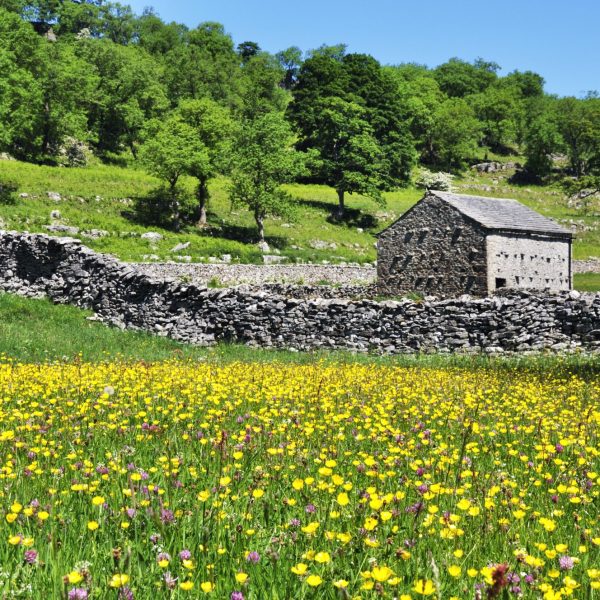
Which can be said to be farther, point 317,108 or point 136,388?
point 317,108

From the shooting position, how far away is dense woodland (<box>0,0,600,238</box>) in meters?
55.3

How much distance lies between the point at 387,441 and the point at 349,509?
2.33m

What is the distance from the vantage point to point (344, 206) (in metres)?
72.6

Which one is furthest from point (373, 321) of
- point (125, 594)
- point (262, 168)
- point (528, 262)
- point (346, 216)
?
point (346, 216)

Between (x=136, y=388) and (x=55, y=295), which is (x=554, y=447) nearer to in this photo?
(x=136, y=388)

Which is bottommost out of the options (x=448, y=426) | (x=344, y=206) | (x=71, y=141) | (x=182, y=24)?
(x=448, y=426)

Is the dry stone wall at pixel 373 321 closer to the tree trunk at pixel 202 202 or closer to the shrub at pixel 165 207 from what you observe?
the shrub at pixel 165 207

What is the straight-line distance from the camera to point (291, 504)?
3.80 m

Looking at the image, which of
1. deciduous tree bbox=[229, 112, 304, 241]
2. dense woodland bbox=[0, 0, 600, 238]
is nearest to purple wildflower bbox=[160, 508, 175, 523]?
dense woodland bbox=[0, 0, 600, 238]

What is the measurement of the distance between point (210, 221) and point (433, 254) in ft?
91.7

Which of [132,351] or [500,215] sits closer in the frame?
[132,351]

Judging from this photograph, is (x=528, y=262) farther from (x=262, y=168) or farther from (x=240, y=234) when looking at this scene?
(x=240, y=234)

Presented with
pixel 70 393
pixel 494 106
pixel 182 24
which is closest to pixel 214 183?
pixel 70 393

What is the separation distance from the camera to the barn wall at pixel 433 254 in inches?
1401
